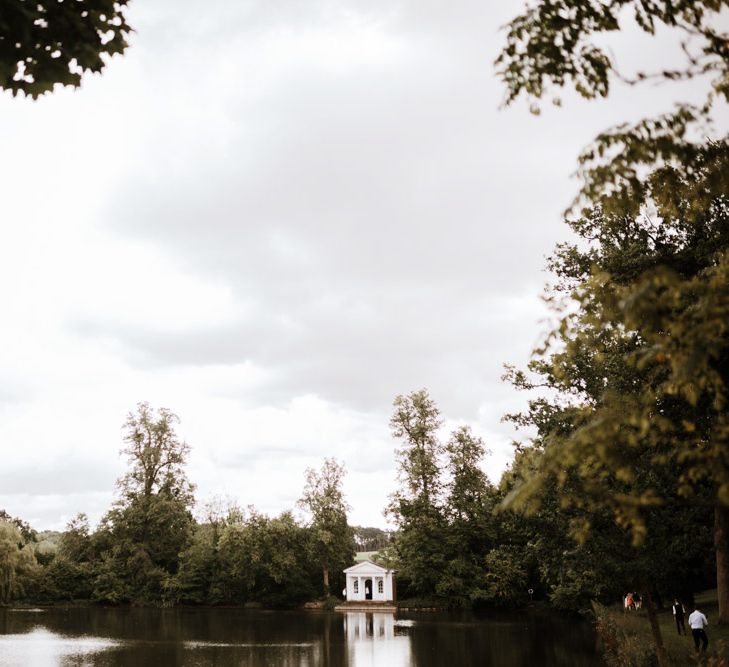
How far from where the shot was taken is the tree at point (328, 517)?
6119cm

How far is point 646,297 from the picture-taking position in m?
4.10

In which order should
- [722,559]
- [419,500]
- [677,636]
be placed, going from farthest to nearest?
[419,500] < [677,636] < [722,559]

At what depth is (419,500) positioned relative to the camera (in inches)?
2030

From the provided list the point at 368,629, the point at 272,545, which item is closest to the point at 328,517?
the point at 272,545

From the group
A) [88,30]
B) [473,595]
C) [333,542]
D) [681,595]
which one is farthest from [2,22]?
[333,542]

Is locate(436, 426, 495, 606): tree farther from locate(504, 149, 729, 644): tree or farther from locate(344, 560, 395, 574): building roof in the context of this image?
locate(504, 149, 729, 644): tree

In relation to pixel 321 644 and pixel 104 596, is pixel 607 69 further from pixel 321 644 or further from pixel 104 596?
pixel 104 596

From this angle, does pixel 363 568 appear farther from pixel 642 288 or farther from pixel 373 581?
pixel 642 288

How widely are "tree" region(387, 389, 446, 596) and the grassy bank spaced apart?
849 inches

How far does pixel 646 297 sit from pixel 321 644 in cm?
2745

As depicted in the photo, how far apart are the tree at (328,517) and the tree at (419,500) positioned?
909 cm

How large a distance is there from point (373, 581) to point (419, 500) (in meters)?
15.2

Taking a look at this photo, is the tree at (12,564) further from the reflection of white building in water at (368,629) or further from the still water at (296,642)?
the reflection of white building in water at (368,629)

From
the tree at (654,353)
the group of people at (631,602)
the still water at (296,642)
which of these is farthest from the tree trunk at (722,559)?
the tree at (654,353)
